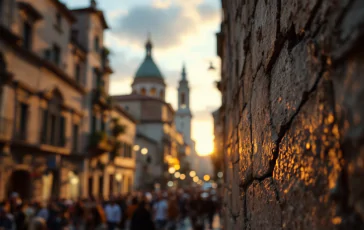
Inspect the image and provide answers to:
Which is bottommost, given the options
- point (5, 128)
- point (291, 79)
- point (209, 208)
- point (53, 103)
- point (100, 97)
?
point (209, 208)

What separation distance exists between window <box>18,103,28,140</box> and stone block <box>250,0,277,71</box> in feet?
55.4

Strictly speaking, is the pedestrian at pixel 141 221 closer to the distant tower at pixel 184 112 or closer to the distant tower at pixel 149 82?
the distant tower at pixel 149 82

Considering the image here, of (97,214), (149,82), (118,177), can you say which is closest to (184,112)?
(149,82)

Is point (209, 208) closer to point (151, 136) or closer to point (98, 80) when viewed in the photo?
point (98, 80)

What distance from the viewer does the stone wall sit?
692mm

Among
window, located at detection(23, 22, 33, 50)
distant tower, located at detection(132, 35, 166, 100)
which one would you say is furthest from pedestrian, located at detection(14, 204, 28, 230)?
distant tower, located at detection(132, 35, 166, 100)

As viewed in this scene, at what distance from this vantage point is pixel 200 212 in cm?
1623

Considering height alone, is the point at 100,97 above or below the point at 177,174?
above

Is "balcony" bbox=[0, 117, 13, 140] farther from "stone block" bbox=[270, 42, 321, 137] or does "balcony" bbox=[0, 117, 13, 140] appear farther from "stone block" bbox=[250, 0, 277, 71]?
"stone block" bbox=[270, 42, 321, 137]

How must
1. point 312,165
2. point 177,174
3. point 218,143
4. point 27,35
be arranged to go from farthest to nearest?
point 177,174
point 27,35
point 218,143
point 312,165

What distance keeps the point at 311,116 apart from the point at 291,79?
0.23 metres

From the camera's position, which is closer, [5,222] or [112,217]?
[5,222]

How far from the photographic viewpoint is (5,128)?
15406 millimetres

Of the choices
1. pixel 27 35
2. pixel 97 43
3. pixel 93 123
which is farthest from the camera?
pixel 97 43
